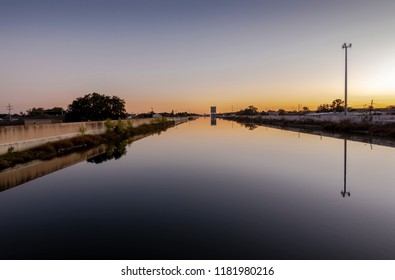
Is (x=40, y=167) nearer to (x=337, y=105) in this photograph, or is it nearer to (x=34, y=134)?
(x=34, y=134)

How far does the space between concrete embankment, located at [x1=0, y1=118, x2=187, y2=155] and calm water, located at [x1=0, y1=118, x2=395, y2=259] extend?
5.39 meters

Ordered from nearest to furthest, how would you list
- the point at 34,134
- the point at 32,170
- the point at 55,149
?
1. the point at 32,170
2. the point at 34,134
3. the point at 55,149

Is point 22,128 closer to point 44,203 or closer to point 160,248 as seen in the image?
point 44,203

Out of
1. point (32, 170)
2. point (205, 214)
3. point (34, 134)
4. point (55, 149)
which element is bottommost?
point (205, 214)

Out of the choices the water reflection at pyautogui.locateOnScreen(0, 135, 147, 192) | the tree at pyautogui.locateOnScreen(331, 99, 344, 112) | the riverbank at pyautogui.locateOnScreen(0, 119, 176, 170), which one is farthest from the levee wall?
the tree at pyautogui.locateOnScreen(331, 99, 344, 112)

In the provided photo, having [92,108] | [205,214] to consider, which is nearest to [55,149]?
[205,214]

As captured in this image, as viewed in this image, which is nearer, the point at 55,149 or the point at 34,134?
the point at 34,134

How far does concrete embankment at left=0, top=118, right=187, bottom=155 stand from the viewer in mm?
18641

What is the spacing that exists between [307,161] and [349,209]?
9.58 metres

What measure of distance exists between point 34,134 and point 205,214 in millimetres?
18585

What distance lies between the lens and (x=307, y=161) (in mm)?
18375

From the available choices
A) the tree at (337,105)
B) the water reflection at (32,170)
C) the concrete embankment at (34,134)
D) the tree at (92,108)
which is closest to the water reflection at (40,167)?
the water reflection at (32,170)

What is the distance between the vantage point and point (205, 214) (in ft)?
28.9

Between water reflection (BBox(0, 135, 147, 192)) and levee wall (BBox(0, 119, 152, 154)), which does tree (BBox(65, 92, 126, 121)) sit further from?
water reflection (BBox(0, 135, 147, 192))
